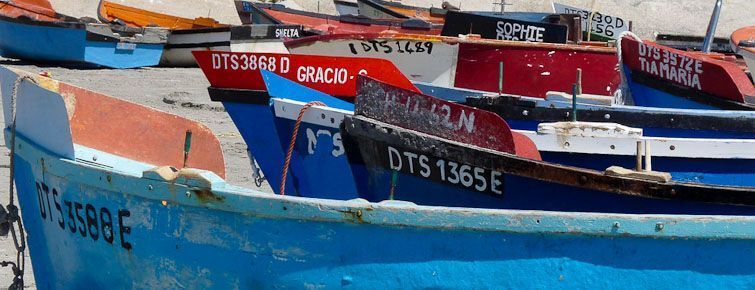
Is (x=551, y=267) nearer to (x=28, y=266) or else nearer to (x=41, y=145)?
(x=41, y=145)

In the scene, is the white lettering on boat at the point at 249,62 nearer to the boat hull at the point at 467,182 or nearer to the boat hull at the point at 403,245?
the boat hull at the point at 467,182

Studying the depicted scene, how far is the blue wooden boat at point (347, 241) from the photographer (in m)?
3.70

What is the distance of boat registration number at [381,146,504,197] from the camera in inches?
196

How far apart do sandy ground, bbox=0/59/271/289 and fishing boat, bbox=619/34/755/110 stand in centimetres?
293

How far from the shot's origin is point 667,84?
8500 millimetres

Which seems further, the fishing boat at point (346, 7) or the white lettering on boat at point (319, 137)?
the fishing boat at point (346, 7)

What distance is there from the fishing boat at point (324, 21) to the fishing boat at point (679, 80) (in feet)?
21.6

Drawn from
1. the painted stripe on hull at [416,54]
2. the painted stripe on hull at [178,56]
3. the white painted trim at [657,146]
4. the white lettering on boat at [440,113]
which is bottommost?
the painted stripe on hull at [178,56]

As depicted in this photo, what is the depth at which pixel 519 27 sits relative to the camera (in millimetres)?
11477

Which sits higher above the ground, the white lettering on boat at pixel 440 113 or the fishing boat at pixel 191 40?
the white lettering on boat at pixel 440 113

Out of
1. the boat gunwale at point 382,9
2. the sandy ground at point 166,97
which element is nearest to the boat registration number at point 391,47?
the sandy ground at point 166,97

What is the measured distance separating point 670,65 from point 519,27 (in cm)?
319

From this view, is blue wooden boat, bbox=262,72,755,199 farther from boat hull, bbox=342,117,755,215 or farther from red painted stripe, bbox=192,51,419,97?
red painted stripe, bbox=192,51,419,97

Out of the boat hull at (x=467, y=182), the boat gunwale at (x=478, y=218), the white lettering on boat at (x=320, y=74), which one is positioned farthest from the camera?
the white lettering on boat at (x=320, y=74)
